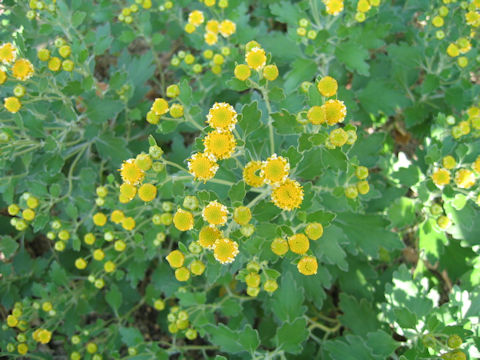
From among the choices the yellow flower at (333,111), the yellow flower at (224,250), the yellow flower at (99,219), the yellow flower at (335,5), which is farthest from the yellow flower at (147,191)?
the yellow flower at (335,5)

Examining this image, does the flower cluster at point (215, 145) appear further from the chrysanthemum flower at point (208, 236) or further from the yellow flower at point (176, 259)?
the yellow flower at point (176, 259)

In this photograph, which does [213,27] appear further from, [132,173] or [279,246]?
[279,246]

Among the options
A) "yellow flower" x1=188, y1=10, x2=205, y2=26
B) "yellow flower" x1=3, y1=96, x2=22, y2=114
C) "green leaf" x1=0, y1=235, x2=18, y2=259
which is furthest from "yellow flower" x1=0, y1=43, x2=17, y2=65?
"green leaf" x1=0, y1=235, x2=18, y2=259

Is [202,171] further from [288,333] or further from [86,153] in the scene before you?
[86,153]

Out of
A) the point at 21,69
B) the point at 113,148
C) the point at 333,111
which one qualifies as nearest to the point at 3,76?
the point at 21,69

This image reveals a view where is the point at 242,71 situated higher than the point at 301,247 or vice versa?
the point at 242,71

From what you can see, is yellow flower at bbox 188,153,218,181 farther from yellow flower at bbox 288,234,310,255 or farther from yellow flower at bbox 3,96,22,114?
yellow flower at bbox 3,96,22,114
